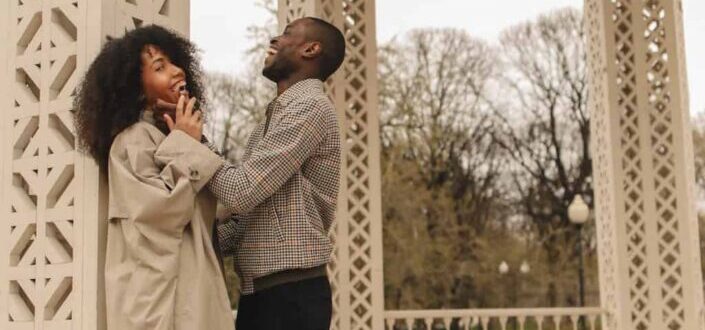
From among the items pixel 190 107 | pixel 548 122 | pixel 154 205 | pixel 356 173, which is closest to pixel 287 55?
pixel 190 107

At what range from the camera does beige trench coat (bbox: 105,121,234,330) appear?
8.53 ft

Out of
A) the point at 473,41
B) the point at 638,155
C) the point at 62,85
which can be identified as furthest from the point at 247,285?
the point at 473,41

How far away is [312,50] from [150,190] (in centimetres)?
80

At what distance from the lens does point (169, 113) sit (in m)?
2.95

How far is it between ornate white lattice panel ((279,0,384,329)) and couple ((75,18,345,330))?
4.34 meters

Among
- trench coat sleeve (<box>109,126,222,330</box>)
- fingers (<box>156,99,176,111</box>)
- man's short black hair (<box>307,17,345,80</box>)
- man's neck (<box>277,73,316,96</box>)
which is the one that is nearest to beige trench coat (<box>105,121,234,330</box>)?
trench coat sleeve (<box>109,126,222,330</box>)

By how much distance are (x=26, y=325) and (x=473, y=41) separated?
24991 millimetres

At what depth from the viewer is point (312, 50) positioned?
313 cm

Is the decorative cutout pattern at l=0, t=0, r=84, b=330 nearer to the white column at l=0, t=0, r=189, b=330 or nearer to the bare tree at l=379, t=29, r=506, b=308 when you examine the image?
the white column at l=0, t=0, r=189, b=330

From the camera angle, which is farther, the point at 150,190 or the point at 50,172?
the point at 50,172

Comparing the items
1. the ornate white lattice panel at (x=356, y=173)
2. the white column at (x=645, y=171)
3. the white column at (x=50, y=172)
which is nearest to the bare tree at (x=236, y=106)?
the ornate white lattice panel at (x=356, y=173)

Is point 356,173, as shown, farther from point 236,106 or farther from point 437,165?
point 437,165

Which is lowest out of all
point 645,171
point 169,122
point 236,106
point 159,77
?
point 169,122

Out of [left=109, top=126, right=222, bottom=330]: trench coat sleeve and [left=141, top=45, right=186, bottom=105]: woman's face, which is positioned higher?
[left=141, top=45, right=186, bottom=105]: woman's face
